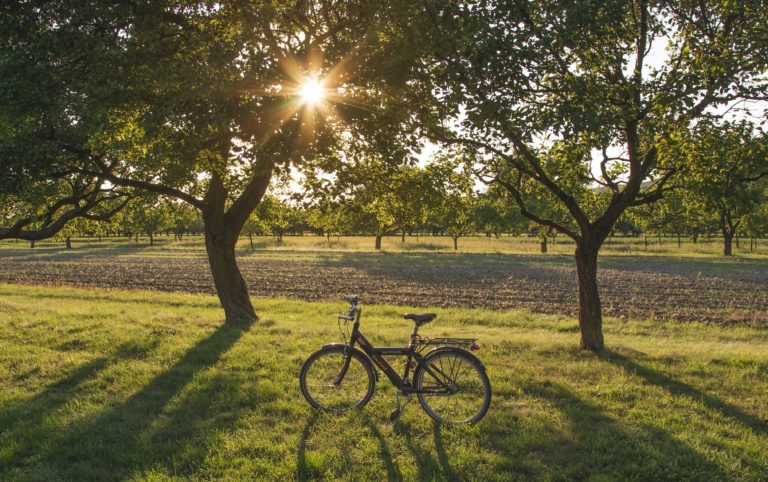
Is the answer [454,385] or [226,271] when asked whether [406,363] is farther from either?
[226,271]

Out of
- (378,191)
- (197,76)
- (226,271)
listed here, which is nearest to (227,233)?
(226,271)

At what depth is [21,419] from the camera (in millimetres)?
6684

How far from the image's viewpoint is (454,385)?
21.3 feet

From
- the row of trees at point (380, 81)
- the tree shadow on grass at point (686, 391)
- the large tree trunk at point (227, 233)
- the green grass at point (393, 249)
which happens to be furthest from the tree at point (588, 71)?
the green grass at point (393, 249)

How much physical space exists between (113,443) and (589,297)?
9.31 m

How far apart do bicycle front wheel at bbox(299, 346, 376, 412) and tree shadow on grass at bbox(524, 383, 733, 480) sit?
8.59 ft

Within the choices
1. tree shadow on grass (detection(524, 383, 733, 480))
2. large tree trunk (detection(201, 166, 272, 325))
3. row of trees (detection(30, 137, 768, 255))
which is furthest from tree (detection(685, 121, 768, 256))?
large tree trunk (detection(201, 166, 272, 325))

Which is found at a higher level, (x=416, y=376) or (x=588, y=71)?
(x=588, y=71)

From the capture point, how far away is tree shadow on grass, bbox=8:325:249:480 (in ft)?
17.3

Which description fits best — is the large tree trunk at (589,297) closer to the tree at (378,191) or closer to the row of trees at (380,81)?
the row of trees at (380,81)

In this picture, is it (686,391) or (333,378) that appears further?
(686,391)

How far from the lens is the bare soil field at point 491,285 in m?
20.4

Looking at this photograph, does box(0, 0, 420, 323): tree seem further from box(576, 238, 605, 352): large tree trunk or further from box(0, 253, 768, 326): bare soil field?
box(0, 253, 768, 326): bare soil field

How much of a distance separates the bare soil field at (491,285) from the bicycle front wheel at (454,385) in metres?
14.1
